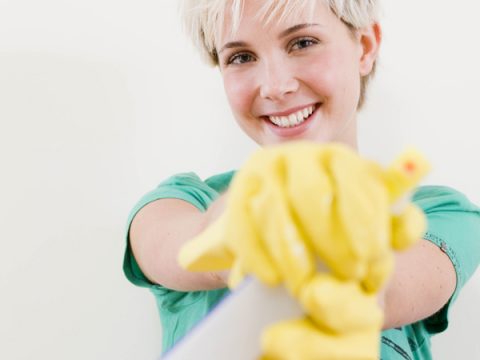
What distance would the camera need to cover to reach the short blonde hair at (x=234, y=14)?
2.76 ft

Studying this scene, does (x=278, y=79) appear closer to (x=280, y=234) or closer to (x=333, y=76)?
(x=333, y=76)

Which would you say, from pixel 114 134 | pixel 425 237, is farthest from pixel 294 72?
pixel 114 134

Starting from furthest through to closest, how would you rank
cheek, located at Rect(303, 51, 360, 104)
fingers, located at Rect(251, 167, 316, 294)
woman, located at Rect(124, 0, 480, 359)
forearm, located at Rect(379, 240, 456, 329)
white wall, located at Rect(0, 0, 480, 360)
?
1. white wall, located at Rect(0, 0, 480, 360)
2. cheek, located at Rect(303, 51, 360, 104)
3. woman, located at Rect(124, 0, 480, 359)
4. forearm, located at Rect(379, 240, 456, 329)
5. fingers, located at Rect(251, 167, 316, 294)

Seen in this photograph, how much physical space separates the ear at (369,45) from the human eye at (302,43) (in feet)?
0.38

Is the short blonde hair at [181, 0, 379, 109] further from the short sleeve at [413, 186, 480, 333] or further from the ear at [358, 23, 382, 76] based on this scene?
the short sleeve at [413, 186, 480, 333]

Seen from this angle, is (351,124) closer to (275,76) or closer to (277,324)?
(275,76)

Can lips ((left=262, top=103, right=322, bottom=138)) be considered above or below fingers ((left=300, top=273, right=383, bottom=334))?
above

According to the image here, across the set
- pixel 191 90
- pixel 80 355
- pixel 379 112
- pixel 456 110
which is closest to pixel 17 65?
pixel 191 90

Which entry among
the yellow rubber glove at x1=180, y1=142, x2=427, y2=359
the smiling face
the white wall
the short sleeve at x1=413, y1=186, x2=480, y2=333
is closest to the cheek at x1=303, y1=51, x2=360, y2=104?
the smiling face

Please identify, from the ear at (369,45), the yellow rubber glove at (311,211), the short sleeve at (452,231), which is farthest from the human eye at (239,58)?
the yellow rubber glove at (311,211)

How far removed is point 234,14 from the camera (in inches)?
33.6

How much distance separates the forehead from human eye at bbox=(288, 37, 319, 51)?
27 mm

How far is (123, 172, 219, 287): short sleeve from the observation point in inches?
34.1

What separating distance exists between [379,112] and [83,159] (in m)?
0.57
